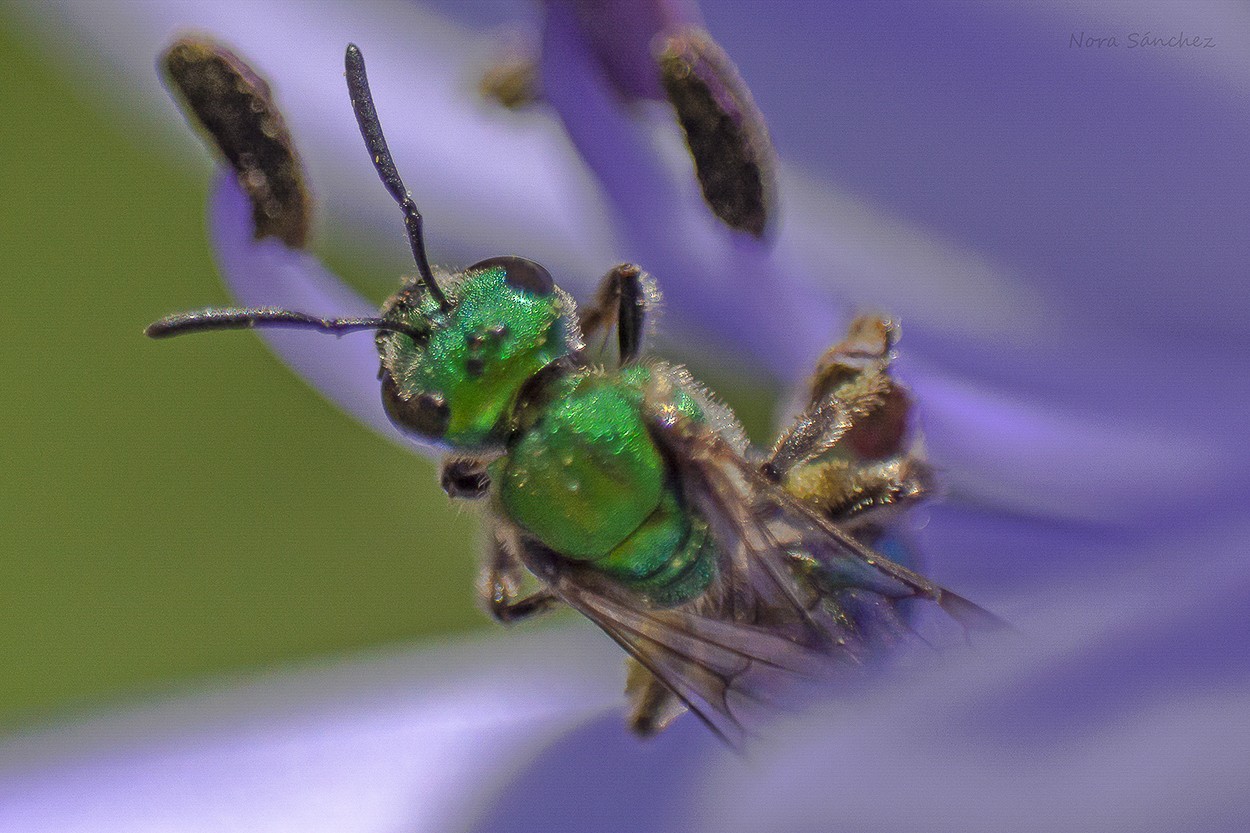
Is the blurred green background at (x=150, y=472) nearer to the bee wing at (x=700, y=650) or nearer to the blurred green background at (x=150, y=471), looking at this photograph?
the blurred green background at (x=150, y=471)

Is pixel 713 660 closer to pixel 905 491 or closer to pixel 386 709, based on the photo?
pixel 905 491

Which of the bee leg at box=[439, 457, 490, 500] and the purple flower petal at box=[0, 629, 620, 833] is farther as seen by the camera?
the purple flower petal at box=[0, 629, 620, 833]

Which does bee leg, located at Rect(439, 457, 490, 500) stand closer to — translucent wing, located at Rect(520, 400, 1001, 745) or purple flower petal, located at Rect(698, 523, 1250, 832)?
translucent wing, located at Rect(520, 400, 1001, 745)

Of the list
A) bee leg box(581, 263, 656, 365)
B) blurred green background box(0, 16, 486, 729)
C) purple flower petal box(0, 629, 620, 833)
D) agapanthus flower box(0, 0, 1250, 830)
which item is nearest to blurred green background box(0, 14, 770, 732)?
blurred green background box(0, 16, 486, 729)

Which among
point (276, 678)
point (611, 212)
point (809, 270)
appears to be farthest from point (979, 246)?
point (276, 678)

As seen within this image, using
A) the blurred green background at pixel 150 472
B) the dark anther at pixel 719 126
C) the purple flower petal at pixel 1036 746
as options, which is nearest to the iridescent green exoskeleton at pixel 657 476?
the dark anther at pixel 719 126

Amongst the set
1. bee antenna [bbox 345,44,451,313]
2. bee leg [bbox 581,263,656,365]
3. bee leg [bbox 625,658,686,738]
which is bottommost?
bee leg [bbox 625,658,686,738]
